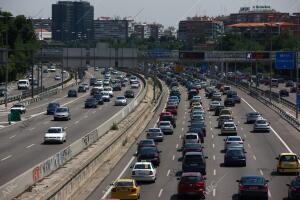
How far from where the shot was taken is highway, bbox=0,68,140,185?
143 ft

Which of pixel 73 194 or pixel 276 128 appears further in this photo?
pixel 276 128

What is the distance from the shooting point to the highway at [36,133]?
43.6 metres

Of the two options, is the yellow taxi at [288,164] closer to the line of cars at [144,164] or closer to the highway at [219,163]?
the highway at [219,163]

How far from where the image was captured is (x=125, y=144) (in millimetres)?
53812

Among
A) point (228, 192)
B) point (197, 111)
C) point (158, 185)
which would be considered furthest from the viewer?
point (197, 111)

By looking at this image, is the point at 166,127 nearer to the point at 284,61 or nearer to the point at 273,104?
the point at 284,61

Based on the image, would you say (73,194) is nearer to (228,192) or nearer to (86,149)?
(228,192)

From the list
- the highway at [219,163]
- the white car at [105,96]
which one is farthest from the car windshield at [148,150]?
the white car at [105,96]

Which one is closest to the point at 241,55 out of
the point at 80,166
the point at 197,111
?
the point at 197,111

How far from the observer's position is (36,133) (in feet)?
207

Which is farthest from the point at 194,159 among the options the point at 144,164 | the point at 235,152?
the point at 235,152

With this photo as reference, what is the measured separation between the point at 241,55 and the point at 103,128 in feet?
220

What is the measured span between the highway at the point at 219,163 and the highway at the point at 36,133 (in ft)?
14.4

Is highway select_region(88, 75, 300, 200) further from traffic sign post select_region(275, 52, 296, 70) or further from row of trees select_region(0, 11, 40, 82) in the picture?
row of trees select_region(0, 11, 40, 82)
